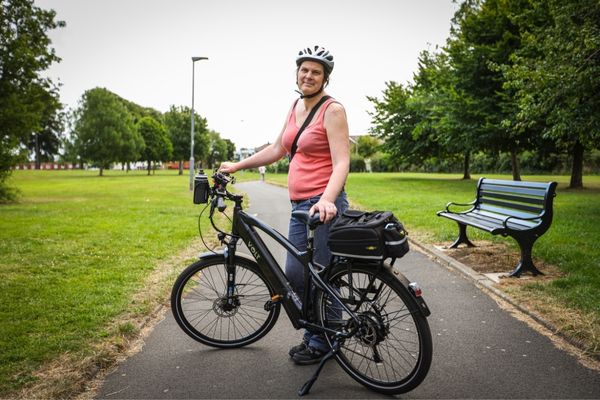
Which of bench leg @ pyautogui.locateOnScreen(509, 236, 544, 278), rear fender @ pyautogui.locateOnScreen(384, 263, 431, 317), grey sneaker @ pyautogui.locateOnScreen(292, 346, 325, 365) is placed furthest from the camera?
bench leg @ pyautogui.locateOnScreen(509, 236, 544, 278)

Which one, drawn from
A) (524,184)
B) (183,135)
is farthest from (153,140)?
(524,184)

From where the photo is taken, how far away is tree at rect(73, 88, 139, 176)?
165 feet

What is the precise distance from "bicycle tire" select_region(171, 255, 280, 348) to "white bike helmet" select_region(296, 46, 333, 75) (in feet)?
5.02

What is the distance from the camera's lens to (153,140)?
62625 mm

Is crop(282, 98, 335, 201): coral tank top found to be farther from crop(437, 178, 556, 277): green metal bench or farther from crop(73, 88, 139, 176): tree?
crop(73, 88, 139, 176): tree

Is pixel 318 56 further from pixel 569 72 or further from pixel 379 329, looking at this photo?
pixel 569 72

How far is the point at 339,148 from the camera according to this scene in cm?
308

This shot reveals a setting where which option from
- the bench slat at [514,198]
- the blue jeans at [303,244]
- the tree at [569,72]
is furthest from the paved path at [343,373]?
the tree at [569,72]

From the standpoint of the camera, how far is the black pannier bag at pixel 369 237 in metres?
2.74

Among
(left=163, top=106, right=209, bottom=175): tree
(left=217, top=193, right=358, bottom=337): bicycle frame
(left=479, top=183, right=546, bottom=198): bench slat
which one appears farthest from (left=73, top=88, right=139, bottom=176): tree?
(left=217, top=193, right=358, bottom=337): bicycle frame

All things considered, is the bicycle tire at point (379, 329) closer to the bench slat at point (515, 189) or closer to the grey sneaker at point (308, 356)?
the grey sneaker at point (308, 356)

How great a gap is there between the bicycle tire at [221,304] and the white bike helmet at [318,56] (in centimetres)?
153

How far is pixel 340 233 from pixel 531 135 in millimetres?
20915

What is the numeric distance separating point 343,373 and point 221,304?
1.10 m
